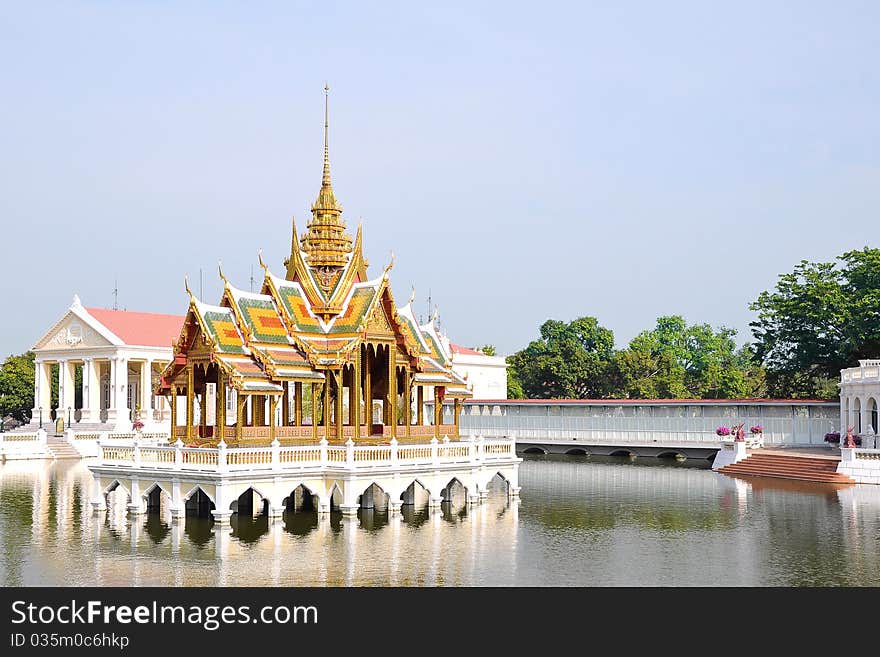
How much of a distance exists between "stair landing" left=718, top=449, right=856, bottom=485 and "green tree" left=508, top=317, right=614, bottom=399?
31308mm

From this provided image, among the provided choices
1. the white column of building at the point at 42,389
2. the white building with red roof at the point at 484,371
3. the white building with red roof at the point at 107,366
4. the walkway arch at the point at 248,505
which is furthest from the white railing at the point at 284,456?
the white building with red roof at the point at 484,371

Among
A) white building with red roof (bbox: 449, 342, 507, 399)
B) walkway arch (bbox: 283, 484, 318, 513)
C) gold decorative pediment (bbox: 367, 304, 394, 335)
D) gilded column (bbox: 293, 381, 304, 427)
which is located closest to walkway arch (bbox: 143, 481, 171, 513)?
walkway arch (bbox: 283, 484, 318, 513)

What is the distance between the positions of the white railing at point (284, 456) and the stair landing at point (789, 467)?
14762 mm

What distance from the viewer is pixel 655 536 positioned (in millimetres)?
23828

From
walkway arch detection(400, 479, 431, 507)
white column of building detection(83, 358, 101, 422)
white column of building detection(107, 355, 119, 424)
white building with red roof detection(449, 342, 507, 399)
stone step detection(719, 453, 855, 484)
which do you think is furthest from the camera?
white building with red roof detection(449, 342, 507, 399)

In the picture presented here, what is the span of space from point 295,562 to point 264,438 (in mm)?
7564

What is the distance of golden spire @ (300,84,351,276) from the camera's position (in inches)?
1256

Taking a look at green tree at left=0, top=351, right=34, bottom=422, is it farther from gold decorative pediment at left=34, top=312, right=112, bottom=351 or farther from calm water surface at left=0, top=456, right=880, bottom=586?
calm water surface at left=0, top=456, right=880, bottom=586

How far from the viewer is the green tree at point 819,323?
172ft

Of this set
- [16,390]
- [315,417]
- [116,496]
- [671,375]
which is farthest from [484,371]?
[315,417]

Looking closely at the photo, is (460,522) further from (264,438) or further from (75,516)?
(75,516)

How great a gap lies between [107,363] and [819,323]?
144 feet

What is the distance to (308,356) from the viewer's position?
1104 inches
